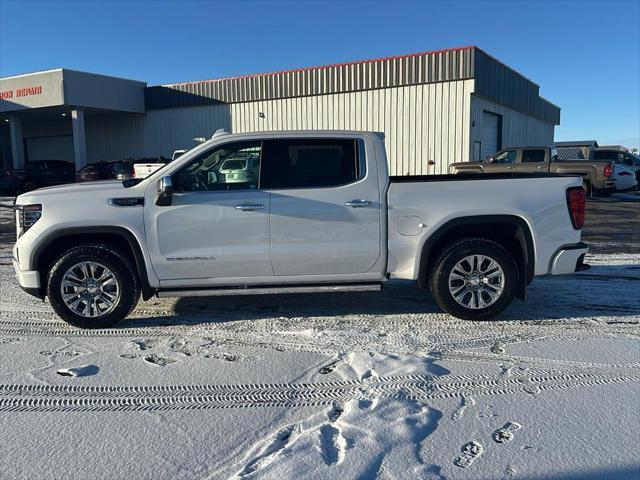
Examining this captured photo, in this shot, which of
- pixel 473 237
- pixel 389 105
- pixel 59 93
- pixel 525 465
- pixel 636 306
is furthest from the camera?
pixel 59 93

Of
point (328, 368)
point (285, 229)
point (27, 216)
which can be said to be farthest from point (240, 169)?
point (328, 368)

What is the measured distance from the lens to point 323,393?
12.2 feet

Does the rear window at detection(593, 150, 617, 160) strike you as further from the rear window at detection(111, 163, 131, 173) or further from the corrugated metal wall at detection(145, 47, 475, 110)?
the rear window at detection(111, 163, 131, 173)

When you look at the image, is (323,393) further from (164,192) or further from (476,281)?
(164,192)

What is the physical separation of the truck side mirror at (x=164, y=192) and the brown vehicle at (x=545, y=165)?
14878mm

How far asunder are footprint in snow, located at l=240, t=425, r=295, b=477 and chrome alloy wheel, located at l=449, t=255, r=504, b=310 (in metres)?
2.64

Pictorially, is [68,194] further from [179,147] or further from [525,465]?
[179,147]

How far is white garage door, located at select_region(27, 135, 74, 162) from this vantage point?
34.2 metres

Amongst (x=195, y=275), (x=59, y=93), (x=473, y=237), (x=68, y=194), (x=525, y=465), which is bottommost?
(x=525, y=465)

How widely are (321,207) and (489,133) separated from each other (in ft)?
72.2

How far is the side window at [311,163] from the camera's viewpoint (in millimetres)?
5176

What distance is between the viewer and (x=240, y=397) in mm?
3678

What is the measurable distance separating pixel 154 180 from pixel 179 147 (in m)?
25.6

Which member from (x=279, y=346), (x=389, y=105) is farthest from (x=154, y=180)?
(x=389, y=105)
